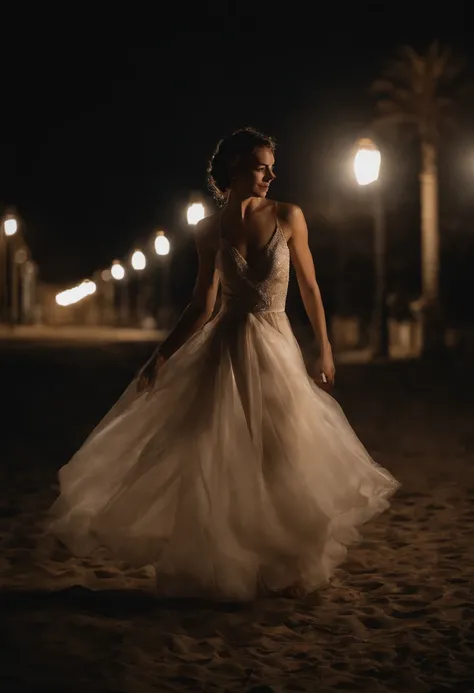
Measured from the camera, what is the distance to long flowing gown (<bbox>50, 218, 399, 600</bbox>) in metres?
5.70

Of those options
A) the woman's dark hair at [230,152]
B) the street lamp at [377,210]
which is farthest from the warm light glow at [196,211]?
the woman's dark hair at [230,152]

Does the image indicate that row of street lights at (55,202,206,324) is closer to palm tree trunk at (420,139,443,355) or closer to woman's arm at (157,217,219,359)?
woman's arm at (157,217,219,359)

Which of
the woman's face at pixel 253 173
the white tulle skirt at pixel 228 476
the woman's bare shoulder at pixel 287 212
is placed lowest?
the white tulle skirt at pixel 228 476

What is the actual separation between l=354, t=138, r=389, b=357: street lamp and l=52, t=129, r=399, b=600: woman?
755 inches

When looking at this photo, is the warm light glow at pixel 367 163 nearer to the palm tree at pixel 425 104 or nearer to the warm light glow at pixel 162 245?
the palm tree at pixel 425 104

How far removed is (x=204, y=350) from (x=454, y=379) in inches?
688

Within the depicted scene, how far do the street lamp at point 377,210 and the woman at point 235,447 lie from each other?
62.9 feet

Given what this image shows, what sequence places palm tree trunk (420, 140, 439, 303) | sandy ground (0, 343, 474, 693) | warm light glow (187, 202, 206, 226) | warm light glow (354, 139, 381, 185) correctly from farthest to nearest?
palm tree trunk (420, 140, 439, 303)
warm light glow (187, 202, 206, 226)
warm light glow (354, 139, 381, 185)
sandy ground (0, 343, 474, 693)

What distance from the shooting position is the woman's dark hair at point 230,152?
19.8 feet

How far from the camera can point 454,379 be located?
23.0 m

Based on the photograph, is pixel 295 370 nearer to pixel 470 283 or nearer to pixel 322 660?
pixel 322 660

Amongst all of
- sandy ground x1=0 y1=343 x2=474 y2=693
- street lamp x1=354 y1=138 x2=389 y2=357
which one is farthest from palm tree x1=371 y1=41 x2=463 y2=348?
sandy ground x1=0 y1=343 x2=474 y2=693

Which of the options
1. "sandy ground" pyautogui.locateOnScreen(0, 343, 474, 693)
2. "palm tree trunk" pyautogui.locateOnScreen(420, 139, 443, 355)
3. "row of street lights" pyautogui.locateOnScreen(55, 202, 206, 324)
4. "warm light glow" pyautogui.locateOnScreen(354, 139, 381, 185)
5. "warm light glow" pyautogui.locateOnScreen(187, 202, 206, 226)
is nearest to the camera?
"sandy ground" pyautogui.locateOnScreen(0, 343, 474, 693)

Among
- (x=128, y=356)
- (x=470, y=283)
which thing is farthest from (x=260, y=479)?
(x=470, y=283)
